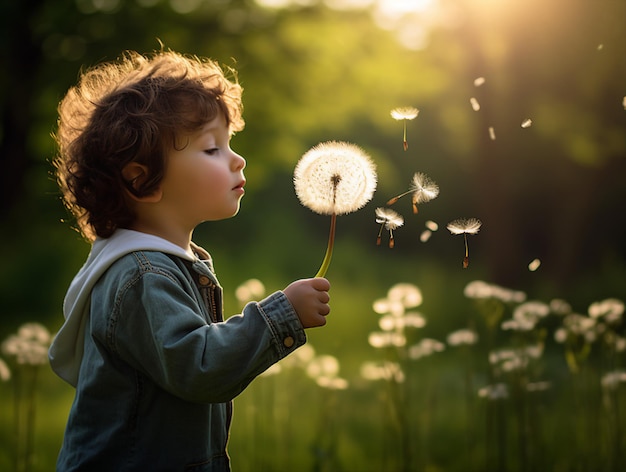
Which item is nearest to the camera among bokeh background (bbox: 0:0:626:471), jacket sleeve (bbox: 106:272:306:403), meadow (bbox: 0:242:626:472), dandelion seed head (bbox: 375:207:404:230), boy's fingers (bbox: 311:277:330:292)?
jacket sleeve (bbox: 106:272:306:403)

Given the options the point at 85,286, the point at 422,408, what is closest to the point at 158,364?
the point at 85,286

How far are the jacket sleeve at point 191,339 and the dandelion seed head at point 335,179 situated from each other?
0.28 meters

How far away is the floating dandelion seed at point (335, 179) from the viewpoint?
1742 millimetres

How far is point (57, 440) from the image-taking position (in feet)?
11.8

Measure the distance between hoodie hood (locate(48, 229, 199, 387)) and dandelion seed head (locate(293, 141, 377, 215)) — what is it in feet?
1.03

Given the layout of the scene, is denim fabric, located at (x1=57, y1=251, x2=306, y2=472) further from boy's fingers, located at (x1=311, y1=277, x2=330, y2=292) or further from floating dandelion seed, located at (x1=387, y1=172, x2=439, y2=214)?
floating dandelion seed, located at (x1=387, y1=172, x2=439, y2=214)

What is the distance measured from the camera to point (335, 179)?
5.74ft

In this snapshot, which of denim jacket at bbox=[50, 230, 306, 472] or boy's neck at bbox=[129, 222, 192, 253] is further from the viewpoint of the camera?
boy's neck at bbox=[129, 222, 192, 253]

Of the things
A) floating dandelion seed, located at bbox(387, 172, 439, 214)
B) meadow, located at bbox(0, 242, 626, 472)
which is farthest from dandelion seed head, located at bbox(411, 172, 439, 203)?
meadow, located at bbox(0, 242, 626, 472)

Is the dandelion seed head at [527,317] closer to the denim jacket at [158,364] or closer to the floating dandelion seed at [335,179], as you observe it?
the floating dandelion seed at [335,179]

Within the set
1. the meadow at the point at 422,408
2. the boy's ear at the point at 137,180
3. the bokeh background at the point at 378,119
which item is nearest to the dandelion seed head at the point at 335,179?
the boy's ear at the point at 137,180

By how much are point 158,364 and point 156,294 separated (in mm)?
139

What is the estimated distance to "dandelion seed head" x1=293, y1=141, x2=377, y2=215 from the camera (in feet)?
5.72

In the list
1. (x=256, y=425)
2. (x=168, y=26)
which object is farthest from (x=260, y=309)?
(x=168, y=26)
